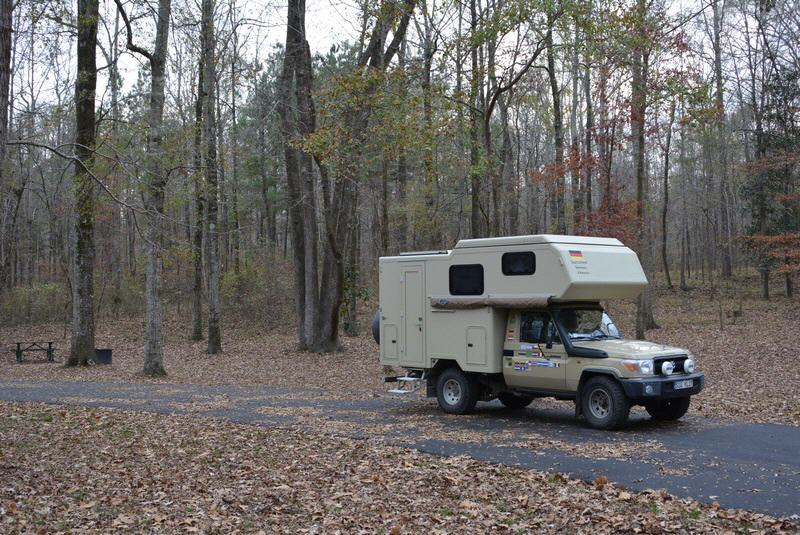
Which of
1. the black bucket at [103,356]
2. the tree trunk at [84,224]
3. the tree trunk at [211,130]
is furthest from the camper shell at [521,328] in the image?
the black bucket at [103,356]

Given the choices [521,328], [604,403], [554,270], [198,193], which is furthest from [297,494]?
[198,193]

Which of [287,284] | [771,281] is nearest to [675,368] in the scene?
[287,284]

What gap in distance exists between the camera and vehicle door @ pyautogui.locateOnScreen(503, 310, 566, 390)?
12195 millimetres

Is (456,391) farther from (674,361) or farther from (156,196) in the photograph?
(156,196)

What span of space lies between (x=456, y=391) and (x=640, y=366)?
3.61 metres

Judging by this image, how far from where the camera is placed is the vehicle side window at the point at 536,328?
1242 centimetres

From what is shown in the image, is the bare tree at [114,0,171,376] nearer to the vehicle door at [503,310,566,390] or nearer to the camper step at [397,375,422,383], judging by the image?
the camper step at [397,375,422,383]

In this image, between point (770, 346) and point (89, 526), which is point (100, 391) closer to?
point (89, 526)

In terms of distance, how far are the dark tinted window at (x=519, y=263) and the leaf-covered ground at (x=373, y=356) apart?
3872 mm

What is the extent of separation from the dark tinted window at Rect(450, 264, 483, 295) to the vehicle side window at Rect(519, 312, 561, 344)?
2.95 ft

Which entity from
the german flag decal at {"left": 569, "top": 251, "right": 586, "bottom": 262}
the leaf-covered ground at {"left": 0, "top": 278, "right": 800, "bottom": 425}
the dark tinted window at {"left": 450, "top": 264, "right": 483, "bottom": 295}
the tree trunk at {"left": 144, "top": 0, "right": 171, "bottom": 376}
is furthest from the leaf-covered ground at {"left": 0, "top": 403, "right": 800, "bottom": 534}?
the tree trunk at {"left": 144, "top": 0, "right": 171, "bottom": 376}

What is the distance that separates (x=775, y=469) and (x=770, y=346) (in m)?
15.1

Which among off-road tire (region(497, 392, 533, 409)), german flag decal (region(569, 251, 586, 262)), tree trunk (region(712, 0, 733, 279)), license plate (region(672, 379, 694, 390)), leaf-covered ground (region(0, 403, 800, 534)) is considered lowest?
leaf-covered ground (region(0, 403, 800, 534))

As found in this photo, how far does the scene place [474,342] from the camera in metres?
13.2
